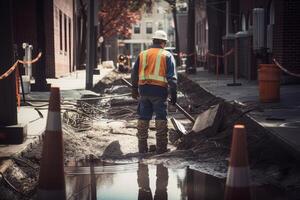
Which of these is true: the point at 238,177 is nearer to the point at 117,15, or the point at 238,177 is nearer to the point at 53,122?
the point at 53,122

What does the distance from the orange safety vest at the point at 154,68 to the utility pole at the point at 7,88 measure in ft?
6.62

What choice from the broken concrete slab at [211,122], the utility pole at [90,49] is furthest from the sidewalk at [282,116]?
the utility pole at [90,49]

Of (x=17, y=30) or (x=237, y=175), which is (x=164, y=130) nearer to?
(x=237, y=175)

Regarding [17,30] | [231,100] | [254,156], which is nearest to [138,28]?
[17,30]

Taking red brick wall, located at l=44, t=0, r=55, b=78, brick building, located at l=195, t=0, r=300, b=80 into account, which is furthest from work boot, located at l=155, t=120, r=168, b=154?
red brick wall, located at l=44, t=0, r=55, b=78

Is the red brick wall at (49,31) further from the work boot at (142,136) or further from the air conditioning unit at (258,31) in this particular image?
the work boot at (142,136)

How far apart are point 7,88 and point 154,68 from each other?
2235 mm

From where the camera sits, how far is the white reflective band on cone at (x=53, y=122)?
563 centimetres

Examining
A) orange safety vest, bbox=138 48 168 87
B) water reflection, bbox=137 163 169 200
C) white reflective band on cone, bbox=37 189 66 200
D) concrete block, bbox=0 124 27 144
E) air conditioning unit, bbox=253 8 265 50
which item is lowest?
water reflection, bbox=137 163 169 200

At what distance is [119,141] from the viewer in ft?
33.2

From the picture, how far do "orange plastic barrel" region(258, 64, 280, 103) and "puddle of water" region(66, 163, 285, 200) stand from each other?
6.26 metres

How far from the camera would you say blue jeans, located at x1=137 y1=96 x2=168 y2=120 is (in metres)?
9.20

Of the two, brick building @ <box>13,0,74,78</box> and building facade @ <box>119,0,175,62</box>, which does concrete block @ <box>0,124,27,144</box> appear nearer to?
brick building @ <box>13,0,74,78</box>

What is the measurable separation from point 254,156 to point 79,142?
3.07 meters
